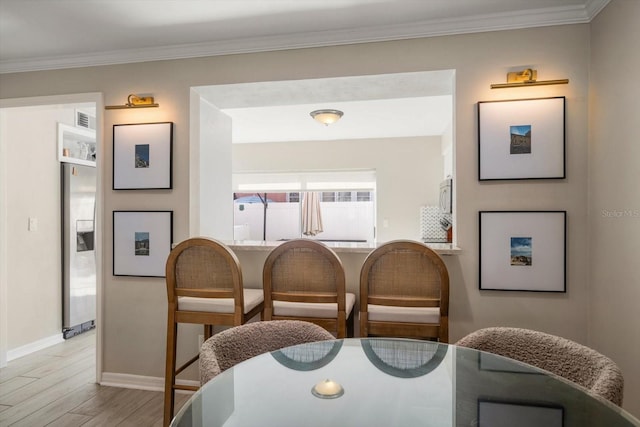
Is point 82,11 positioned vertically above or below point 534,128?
above

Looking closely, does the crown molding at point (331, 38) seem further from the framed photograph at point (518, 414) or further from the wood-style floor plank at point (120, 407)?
the wood-style floor plank at point (120, 407)

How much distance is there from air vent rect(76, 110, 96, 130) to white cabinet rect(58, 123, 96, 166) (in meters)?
0.06

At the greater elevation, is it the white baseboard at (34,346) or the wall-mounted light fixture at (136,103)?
the wall-mounted light fixture at (136,103)

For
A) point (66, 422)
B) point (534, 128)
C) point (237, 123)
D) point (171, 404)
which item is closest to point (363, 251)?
point (534, 128)

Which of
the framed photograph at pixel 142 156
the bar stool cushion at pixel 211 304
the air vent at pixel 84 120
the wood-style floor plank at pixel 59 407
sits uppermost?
the air vent at pixel 84 120

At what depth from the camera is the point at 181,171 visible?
2.68 m

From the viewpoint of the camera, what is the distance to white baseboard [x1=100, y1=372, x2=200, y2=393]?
268cm

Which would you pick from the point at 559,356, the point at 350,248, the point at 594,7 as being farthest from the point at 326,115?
the point at 559,356

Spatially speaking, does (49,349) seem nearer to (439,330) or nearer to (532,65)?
(439,330)

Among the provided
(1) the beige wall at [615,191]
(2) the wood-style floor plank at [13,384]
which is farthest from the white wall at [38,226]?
(1) the beige wall at [615,191]

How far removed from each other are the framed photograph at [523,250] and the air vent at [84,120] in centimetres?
412

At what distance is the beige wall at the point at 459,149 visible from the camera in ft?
7.14

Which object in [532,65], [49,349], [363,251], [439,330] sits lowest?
[49,349]

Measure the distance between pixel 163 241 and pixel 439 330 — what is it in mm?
1957
